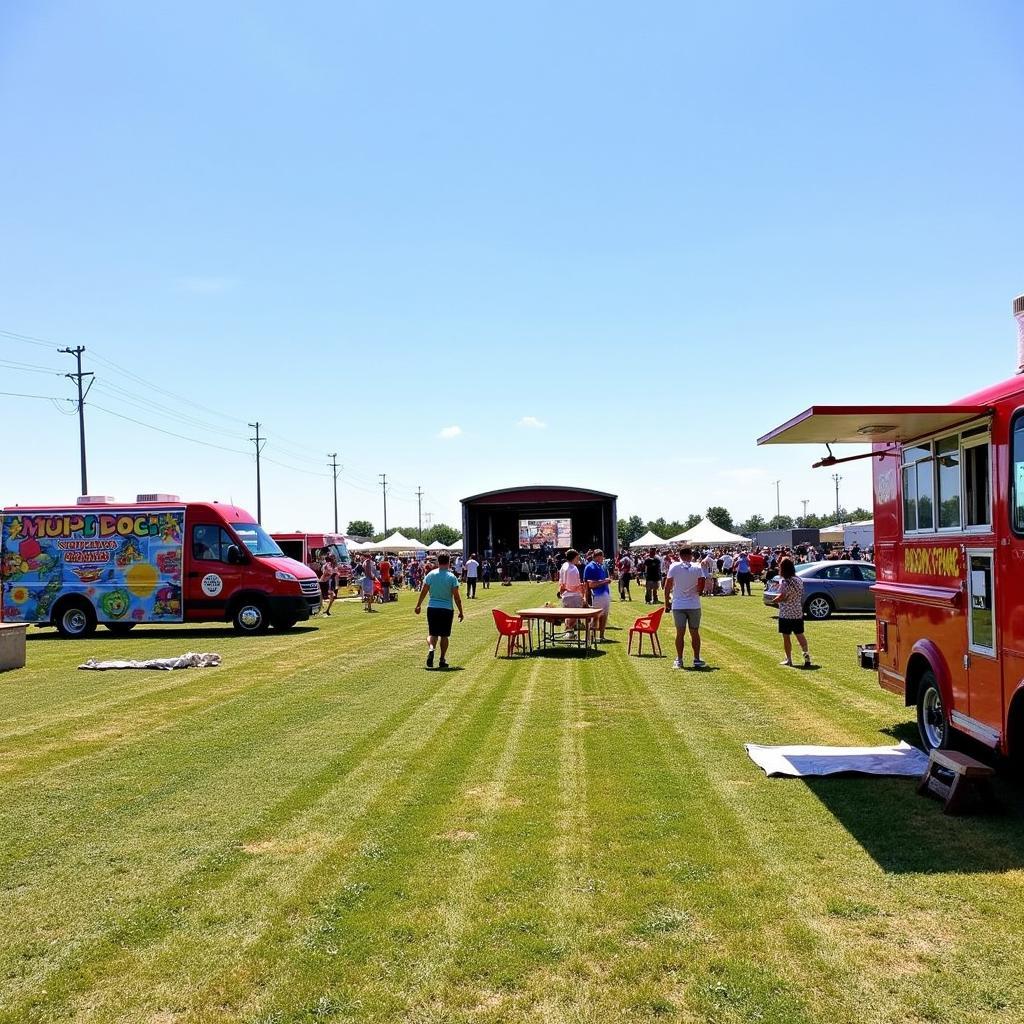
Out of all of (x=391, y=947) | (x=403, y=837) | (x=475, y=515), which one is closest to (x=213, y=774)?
(x=403, y=837)

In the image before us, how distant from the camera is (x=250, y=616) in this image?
20.1 metres

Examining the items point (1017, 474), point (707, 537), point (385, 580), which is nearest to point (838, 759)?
point (1017, 474)

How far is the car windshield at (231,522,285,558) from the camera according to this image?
2027 cm

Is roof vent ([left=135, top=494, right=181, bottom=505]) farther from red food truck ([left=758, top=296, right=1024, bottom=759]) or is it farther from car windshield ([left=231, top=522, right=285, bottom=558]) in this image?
red food truck ([left=758, top=296, right=1024, bottom=759])

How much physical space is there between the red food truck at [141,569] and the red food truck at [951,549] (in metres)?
14.1

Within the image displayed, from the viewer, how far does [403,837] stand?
5.76 metres

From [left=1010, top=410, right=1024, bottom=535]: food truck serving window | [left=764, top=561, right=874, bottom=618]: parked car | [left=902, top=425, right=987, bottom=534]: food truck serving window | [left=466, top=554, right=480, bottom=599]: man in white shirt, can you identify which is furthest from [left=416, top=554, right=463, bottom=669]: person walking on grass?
[left=466, top=554, right=480, bottom=599]: man in white shirt

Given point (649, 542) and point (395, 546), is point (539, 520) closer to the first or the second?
point (649, 542)

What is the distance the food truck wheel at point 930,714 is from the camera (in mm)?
7527

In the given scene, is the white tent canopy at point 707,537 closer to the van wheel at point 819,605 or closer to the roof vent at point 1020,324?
the van wheel at point 819,605

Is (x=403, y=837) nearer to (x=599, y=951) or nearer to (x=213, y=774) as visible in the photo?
(x=599, y=951)

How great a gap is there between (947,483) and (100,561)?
57.5 feet

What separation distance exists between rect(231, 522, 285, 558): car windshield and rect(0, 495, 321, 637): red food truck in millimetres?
142

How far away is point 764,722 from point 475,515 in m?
41.5
